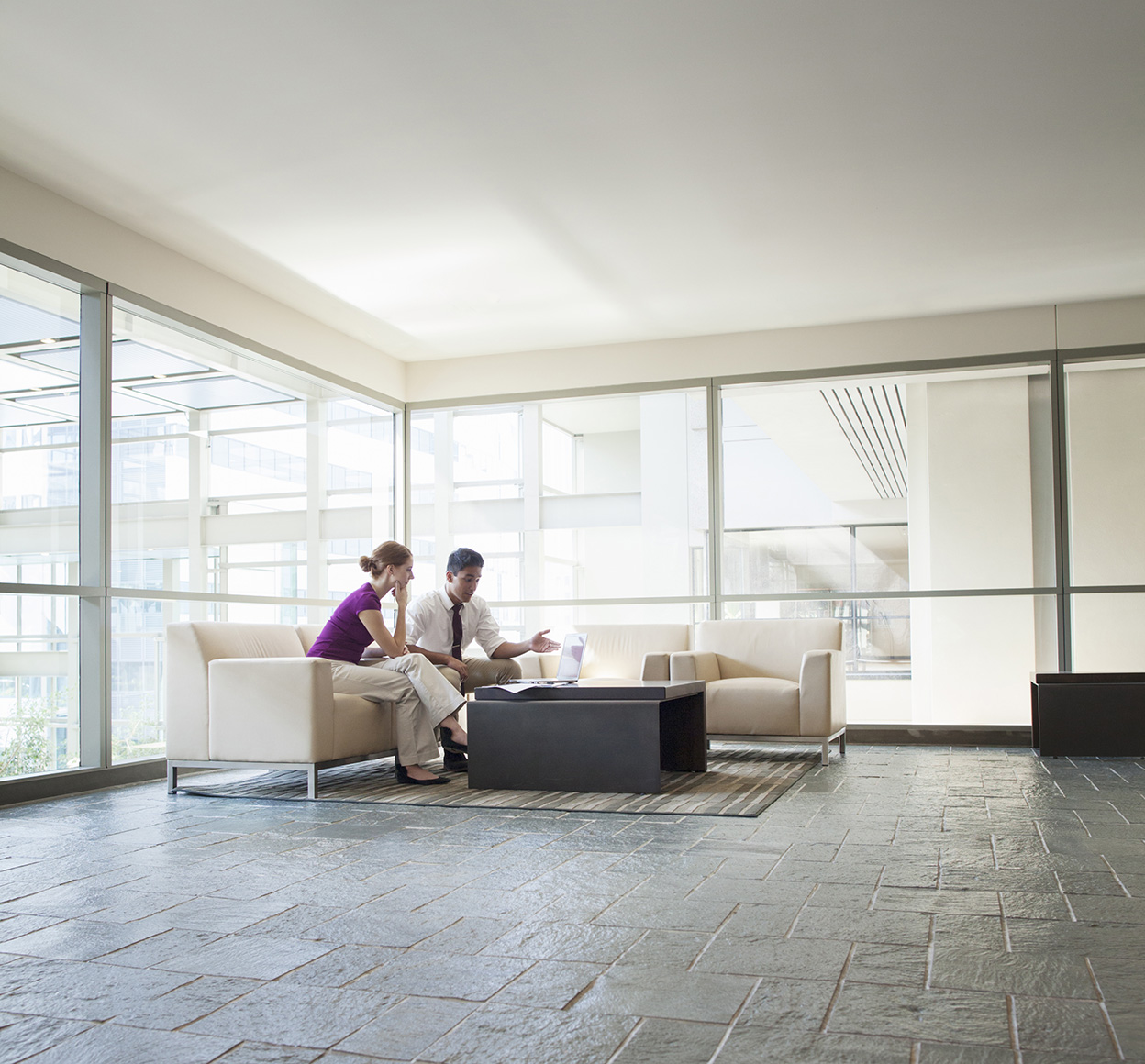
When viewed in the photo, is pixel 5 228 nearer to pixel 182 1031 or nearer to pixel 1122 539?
pixel 182 1031

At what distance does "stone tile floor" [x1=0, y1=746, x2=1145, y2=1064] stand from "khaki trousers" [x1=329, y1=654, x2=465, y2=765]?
902mm

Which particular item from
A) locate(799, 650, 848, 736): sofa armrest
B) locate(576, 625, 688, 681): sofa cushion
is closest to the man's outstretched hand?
locate(576, 625, 688, 681): sofa cushion

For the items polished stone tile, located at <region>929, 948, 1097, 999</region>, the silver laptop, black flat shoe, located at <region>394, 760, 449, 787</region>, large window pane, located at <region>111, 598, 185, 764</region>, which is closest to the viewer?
polished stone tile, located at <region>929, 948, 1097, 999</region>

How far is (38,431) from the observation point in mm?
5094

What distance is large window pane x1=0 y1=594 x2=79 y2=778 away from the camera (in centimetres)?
485

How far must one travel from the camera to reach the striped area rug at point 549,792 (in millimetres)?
4348

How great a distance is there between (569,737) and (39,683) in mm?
2519

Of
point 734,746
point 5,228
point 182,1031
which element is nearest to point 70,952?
point 182,1031

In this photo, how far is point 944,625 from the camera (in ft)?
23.9

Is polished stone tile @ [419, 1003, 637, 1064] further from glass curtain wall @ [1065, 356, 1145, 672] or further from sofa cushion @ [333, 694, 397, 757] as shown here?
glass curtain wall @ [1065, 356, 1145, 672]

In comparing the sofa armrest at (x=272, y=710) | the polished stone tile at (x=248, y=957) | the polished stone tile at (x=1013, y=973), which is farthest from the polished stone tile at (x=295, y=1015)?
the sofa armrest at (x=272, y=710)

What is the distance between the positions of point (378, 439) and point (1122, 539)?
5352mm

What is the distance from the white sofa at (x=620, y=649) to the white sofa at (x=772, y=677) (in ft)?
0.59

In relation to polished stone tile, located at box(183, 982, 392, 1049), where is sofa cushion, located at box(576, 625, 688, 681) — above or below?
above
